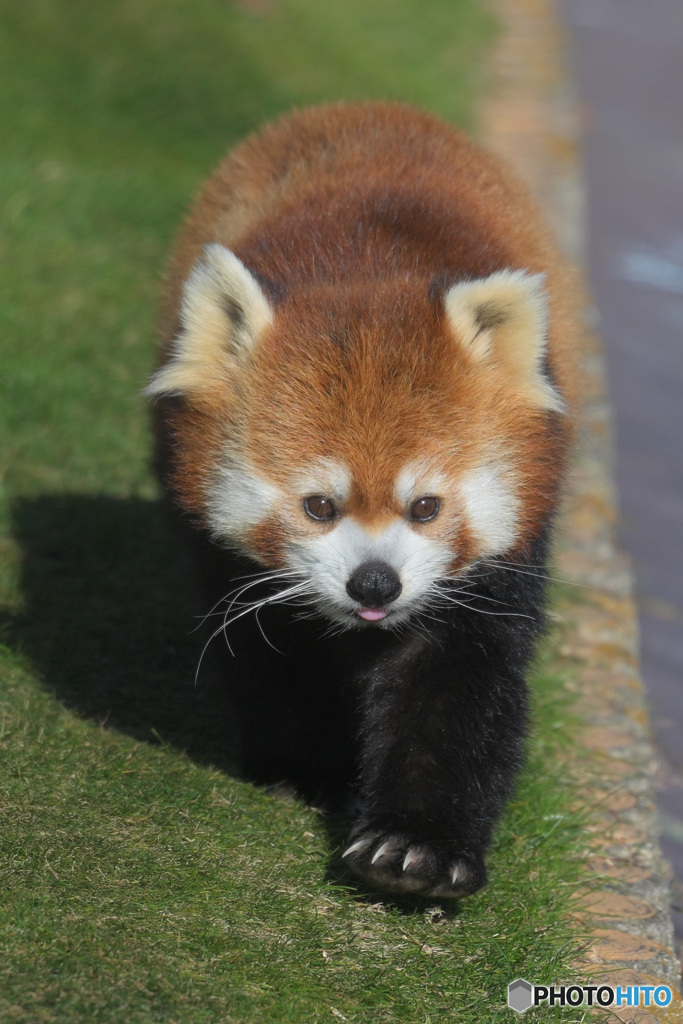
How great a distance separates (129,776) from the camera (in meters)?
3.82

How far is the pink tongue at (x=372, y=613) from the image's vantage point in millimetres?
3266

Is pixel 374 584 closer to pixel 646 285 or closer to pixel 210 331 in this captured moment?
pixel 210 331

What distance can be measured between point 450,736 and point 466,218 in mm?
1556

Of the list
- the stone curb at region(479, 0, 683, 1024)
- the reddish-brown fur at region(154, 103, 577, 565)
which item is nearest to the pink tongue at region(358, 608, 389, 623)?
the reddish-brown fur at region(154, 103, 577, 565)

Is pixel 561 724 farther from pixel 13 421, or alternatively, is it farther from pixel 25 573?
pixel 13 421

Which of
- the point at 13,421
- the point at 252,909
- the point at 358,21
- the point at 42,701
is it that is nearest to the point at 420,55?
the point at 358,21

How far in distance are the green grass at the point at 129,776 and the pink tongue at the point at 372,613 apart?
80cm

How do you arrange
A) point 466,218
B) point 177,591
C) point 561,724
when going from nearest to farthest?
point 466,218
point 561,724
point 177,591

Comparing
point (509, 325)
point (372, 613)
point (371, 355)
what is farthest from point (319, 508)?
point (509, 325)

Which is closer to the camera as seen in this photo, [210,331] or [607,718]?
[210,331]

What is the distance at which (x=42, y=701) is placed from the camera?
4.11 metres

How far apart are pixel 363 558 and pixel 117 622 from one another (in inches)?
69.8

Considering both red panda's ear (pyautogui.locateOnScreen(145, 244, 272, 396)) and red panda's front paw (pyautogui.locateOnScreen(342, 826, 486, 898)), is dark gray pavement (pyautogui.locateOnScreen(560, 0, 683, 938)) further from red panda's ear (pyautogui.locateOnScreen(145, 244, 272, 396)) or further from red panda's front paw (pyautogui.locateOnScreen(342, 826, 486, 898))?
red panda's ear (pyautogui.locateOnScreen(145, 244, 272, 396))

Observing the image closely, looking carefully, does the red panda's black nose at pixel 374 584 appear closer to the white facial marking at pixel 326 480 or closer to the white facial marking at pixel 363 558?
the white facial marking at pixel 363 558
